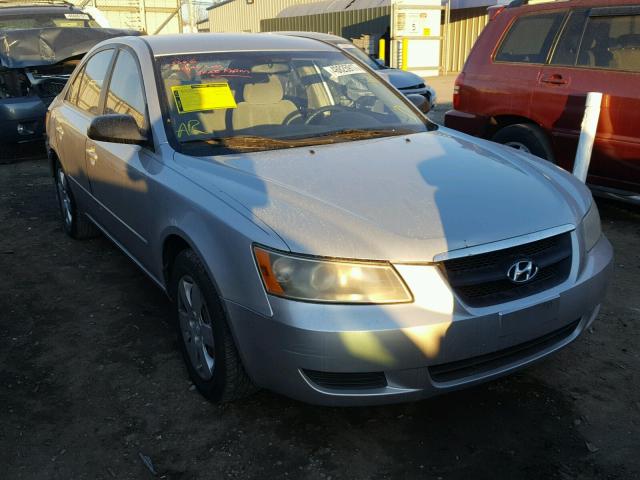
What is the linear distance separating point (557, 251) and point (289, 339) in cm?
115

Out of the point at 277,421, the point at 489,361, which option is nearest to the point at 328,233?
the point at 489,361

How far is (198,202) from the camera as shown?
8.75 ft

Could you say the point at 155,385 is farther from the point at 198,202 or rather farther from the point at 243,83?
the point at 243,83

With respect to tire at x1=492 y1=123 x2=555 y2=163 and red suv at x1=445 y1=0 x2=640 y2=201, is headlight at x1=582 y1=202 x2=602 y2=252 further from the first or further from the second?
tire at x1=492 y1=123 x2=555 y2=163

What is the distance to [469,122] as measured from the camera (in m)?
6.03

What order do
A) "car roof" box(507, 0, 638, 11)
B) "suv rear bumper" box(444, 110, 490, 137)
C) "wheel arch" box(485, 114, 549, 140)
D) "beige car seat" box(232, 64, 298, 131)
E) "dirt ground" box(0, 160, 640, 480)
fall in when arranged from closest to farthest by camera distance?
"dirt ground" box(0, 160, 640, 480)
"beige car seat" box(232, 64, 298, 131)
"car roof" box(507, 0, 638, 11)
"wheel arch" box(485, 114, 549, 140)
"suv rear bumper" box(444, 110, 490, 137)

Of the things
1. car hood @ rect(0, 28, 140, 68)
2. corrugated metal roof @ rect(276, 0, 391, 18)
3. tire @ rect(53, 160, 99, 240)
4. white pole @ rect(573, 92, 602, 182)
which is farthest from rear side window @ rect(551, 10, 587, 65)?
corrugated metal roof @ rect(276, 0, 391, 18)

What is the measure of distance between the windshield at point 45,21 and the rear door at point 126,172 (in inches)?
258

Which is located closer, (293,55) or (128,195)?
(128,195)

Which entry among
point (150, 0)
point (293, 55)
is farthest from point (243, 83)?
point (150, 0)

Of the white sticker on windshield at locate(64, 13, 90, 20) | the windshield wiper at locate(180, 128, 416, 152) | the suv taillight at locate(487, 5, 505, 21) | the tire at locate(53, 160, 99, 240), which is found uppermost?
the white sticker on windshield at locate(64, 13, 90, 20)

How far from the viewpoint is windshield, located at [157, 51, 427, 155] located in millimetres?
3236

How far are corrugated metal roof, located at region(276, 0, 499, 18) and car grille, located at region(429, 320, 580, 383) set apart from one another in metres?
21.6

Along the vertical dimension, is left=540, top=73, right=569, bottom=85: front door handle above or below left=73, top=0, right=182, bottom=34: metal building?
below
